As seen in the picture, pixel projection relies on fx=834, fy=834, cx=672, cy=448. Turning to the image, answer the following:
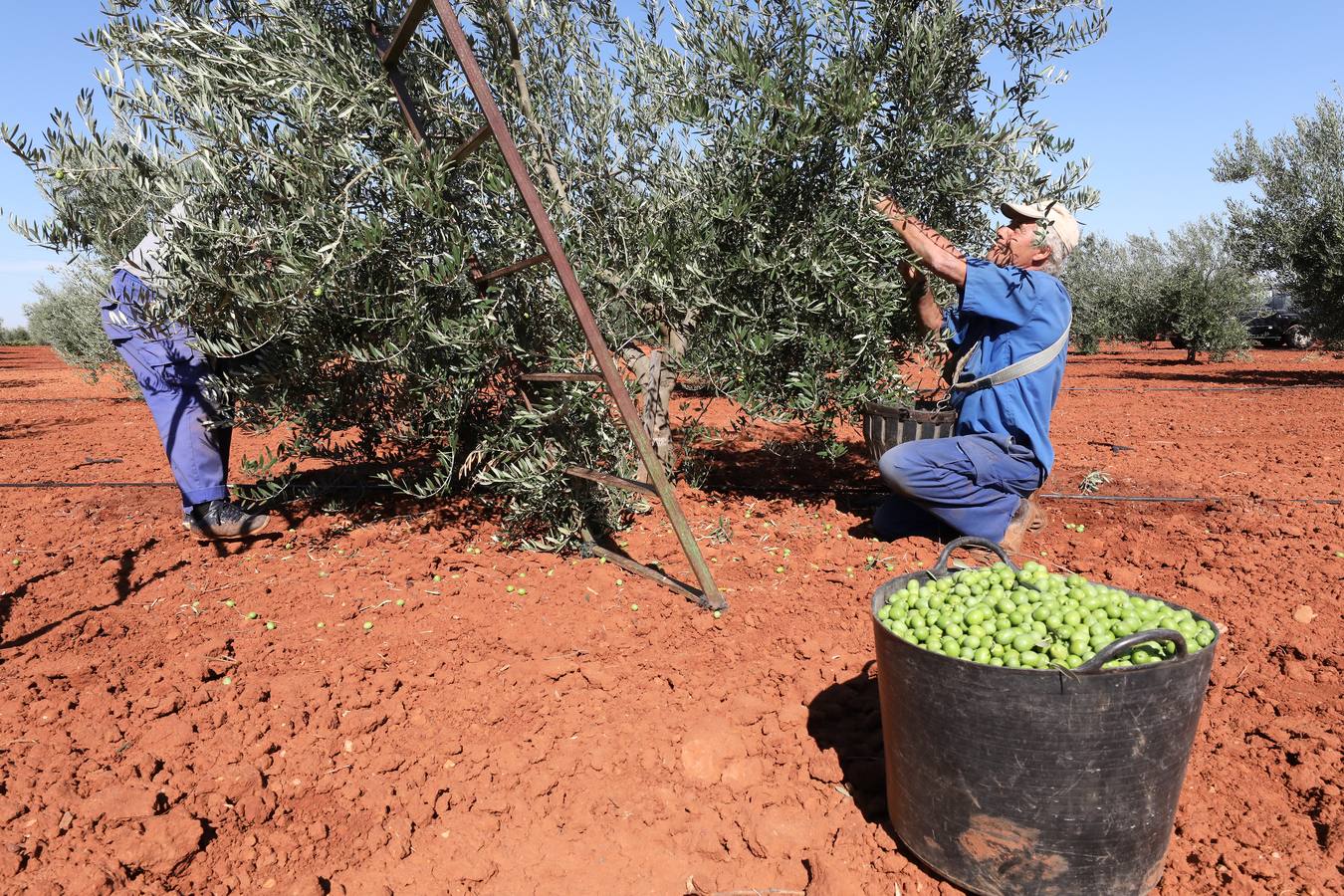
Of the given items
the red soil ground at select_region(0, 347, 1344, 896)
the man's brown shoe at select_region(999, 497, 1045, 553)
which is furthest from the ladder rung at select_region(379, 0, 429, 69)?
the man's brown shoe at select_region(999, 497, 1045, 553)

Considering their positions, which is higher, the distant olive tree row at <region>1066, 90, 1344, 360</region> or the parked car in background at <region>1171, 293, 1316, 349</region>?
the distant olive tree row at <region>1066, 90, 1344, 360</region>

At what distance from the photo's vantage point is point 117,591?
4.31 metres

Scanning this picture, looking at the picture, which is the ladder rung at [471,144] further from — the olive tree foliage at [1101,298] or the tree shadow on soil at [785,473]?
the olive tree foliage at [1101,298]

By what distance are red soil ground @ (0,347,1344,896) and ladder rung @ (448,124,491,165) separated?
208 cm

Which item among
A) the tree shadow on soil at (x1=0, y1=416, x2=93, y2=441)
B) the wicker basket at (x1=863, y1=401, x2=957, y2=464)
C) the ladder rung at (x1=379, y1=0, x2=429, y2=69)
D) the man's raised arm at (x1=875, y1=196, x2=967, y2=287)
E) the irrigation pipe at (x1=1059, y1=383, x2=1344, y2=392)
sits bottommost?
the irrigation pipe at (x1=1059, y1=383, x2=1344, y2=392)

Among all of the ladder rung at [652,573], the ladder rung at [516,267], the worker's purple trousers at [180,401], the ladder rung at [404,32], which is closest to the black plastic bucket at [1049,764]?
the ladder rung at [652,573]

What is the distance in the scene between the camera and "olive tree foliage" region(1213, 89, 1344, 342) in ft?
50.4

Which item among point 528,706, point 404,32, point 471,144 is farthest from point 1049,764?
point 404,32

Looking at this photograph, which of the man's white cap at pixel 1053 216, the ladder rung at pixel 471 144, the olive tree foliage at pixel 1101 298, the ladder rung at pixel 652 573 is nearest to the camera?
the ladder rung at pixel 471 144

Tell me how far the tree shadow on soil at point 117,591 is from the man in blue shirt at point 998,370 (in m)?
4.05

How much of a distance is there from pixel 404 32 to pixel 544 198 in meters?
1.22

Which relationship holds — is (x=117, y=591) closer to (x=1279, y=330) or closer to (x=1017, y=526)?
(x=1017, y=526)

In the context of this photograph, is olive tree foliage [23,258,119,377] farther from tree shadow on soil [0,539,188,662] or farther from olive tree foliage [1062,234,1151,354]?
olive tree foliage [1062,234,1151,354]

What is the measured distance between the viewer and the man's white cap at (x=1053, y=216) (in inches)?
174
